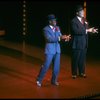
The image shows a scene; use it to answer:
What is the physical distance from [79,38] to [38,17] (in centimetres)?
962

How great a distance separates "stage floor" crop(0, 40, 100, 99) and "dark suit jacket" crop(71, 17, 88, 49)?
1.05 meters

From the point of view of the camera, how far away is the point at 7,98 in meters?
10.6

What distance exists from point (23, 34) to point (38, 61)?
6100 millimetres

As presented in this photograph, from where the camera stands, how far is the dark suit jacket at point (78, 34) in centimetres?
1245

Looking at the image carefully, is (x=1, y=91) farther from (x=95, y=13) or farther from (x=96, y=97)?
(x=95, y=13)

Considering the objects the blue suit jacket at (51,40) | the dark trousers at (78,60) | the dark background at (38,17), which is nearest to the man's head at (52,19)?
the blue suit jacket at (51,40)

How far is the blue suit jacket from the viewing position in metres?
11.5

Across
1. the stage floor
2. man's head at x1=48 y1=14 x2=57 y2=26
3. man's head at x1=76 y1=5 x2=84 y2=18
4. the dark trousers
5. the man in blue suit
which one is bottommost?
the stage floor

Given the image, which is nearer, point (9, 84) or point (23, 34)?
point (9, 84)

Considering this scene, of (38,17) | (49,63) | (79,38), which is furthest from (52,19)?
(38,17)

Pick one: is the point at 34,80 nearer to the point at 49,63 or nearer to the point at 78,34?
the point at 49,63

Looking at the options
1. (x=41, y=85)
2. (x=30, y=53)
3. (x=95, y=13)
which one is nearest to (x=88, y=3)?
(x=95, y=13)

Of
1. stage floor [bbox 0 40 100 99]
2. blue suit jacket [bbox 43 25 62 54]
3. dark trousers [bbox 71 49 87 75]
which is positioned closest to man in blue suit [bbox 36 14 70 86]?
blue suit jacket [bbox 43 25 62 54]

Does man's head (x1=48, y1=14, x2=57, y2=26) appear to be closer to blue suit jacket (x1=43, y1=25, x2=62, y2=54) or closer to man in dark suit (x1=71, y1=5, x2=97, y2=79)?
blue suit jacket (x1=43, y1=25, x2=62, y2=54)
